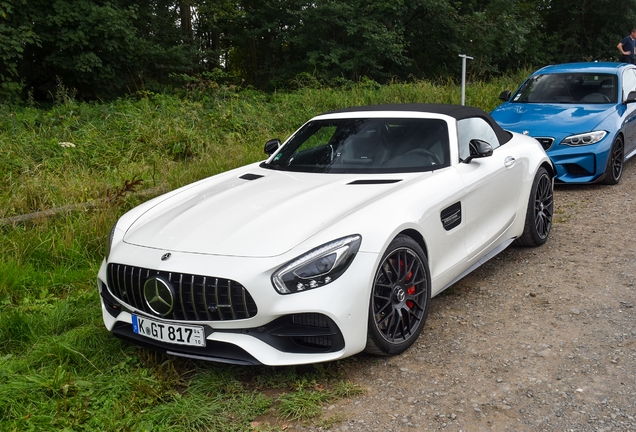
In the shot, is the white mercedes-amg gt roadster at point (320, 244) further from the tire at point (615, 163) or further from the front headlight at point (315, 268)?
the tire at point (615, 163)

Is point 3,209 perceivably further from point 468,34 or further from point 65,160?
point 468,34

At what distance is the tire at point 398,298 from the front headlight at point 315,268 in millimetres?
254

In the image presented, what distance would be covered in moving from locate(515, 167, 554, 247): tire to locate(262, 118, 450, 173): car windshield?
133 cm

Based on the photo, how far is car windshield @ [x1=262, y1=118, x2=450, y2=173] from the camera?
4211 millimetres

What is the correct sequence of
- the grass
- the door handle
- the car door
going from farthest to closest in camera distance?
the door handle < the car door < the grass

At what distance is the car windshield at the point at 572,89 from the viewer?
8133 millimetres

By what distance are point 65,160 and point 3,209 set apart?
6.37 ft

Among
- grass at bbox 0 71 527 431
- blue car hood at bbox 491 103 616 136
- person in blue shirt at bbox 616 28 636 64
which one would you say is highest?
person in blue shirt at bbox 616 28 636 64

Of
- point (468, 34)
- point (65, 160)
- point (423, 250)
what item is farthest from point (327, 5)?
point (423, 250)

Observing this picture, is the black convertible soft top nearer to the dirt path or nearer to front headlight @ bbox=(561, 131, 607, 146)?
the dirt path

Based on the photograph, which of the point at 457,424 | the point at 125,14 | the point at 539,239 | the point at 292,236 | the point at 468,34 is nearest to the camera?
the point at 457,424

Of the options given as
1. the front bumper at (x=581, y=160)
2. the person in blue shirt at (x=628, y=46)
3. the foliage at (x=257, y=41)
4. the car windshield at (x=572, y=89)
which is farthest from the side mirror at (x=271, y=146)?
the person in blue shirt at (x=628, y=46)

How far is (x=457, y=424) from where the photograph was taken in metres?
2.76

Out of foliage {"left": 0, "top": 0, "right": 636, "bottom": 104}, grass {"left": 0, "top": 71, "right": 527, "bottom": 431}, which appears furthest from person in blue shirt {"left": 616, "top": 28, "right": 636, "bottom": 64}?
grass {"left": 0, "top": 71, "right": 527, "bottom": 431}
